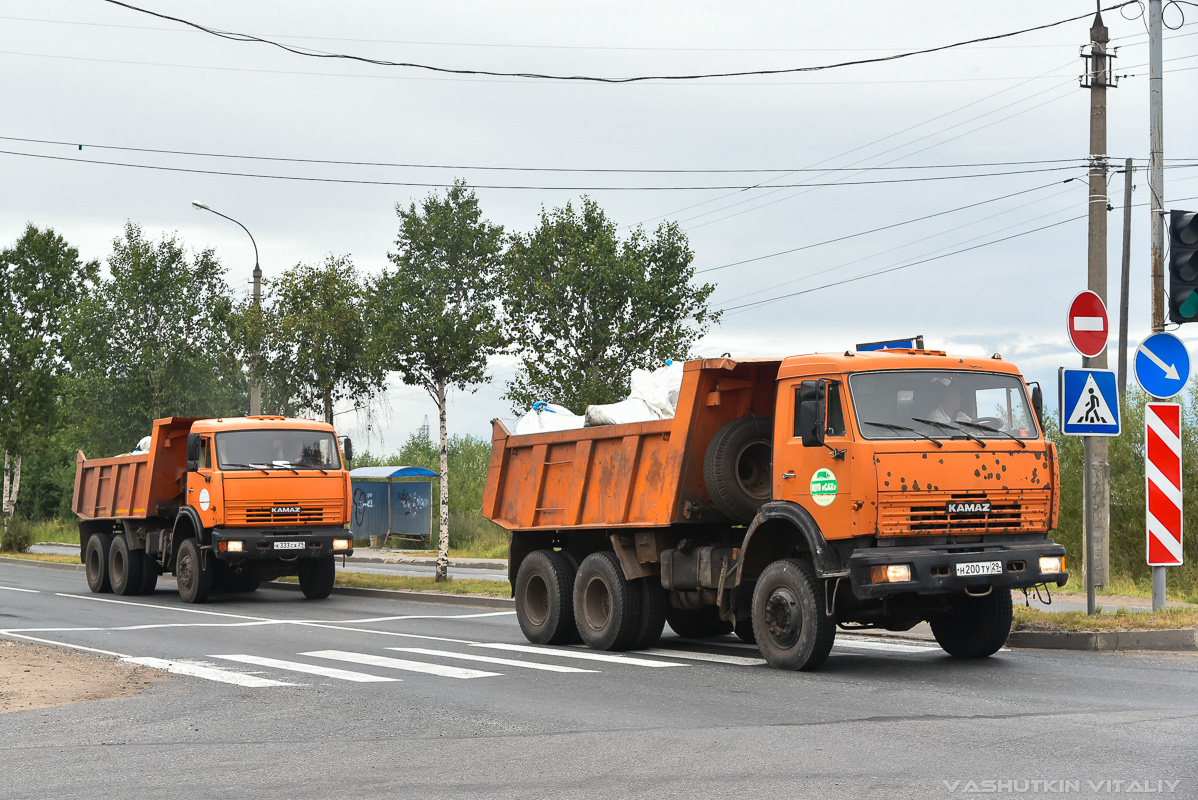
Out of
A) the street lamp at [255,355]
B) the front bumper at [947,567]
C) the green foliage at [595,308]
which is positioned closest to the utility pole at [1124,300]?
the green foliage at [595,308]

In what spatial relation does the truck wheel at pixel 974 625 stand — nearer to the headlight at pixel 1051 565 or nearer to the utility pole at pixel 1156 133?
the headlight at pixel 1051 565

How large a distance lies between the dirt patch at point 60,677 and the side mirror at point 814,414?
5.82 m

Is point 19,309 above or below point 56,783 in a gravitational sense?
above

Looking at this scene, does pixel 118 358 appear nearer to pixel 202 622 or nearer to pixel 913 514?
pixel 202 622

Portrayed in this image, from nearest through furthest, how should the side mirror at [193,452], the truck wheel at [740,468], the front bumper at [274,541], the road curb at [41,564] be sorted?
the truck wheel at [740,468] → the front bumper at [274,541] → the side mirror at [193,452] → the road curb at [41,564]

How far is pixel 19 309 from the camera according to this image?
54.7m

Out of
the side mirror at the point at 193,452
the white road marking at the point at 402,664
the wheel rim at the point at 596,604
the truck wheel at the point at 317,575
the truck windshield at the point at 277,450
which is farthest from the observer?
the truck wheel at the point at 317,575

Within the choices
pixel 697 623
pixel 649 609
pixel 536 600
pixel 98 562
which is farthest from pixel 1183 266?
pixel 98 562

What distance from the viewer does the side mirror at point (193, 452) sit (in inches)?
860

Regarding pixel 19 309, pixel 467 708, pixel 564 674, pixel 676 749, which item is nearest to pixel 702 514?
pixel 564 674

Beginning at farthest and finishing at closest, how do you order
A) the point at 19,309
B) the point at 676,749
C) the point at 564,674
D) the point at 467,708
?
1. the point at 19,309
2. the point at 564,674
3. the point at 467,708
4. the point at 676,749

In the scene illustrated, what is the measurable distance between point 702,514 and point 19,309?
48.9m

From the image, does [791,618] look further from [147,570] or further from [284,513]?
[147,570]

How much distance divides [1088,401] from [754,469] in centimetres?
384
